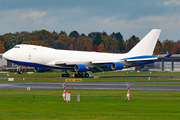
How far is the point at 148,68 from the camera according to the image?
123812mm

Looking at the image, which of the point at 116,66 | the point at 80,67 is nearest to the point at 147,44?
the point at 116,66

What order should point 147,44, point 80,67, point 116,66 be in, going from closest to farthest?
point 80,67 < point 116,66 < point 147,44

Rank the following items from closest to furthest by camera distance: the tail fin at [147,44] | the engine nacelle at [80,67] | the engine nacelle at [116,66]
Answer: the engine nacelle at [80,67]
the engine nacelle at [116,66]
the tail fin at [147,44]

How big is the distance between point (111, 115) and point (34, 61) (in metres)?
46.8

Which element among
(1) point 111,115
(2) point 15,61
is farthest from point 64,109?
(2) point 15,61

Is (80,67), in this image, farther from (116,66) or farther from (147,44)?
(147,44)

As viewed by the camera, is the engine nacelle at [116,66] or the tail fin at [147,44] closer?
the engine nacelle at [116,66]

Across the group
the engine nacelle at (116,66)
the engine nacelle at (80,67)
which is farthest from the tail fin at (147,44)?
the engine nacelle at (80,67)

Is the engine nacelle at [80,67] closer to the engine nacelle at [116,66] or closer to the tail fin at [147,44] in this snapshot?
the engine nacelle at [116,66]

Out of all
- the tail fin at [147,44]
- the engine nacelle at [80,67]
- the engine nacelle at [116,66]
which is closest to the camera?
the engine nacelle at [80,67]

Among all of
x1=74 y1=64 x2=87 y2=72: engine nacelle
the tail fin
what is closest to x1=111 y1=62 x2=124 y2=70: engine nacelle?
x1=74 y1=64 x2=87 y2=72: engine nacelle

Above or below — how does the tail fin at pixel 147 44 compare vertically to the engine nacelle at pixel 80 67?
above

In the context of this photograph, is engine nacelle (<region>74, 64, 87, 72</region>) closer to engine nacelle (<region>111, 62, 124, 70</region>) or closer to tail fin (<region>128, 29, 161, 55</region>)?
engine nacelle (<region>111, 62, 124, 70</region>)

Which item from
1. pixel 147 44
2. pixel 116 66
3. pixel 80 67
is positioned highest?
pixel 147 44
